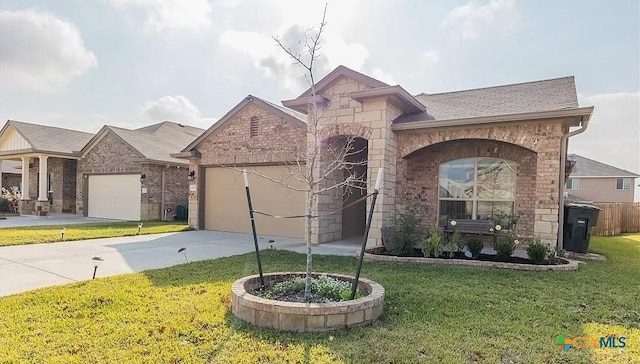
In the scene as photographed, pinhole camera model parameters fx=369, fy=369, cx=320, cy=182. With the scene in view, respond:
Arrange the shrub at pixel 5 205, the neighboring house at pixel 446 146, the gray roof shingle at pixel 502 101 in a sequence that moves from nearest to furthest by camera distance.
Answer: the neighboring house at pixel 446 146
the gray roof shingle at pixel 502 101
the shrub at pixel 5 205

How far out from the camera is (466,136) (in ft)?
29.6

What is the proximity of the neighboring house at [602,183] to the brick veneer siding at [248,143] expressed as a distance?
85.5 ft

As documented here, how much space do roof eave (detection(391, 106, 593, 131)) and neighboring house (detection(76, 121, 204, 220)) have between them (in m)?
12.3

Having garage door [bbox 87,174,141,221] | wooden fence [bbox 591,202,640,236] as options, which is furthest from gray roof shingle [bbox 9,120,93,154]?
wooden fence [bbox 591,202,640,236]

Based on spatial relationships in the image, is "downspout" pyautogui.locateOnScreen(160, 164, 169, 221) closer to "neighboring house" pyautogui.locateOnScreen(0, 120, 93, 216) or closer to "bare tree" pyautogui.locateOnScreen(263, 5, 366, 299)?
"neighboring house" pyautogui.locateOnScreen(0, 120, 93, 216)

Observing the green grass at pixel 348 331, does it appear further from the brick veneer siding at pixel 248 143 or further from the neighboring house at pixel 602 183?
the neighboring house at pixel 602 183

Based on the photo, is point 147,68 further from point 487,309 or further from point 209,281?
point 487,309

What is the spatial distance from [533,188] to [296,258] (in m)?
6.24

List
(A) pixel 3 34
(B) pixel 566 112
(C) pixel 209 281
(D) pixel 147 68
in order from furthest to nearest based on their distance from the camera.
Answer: (D) pixel 147 68
(A) pixel 3 34
(B) pixel 566 112
(C) pixel 209 281

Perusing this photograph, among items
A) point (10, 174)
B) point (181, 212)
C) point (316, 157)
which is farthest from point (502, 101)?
point (10, 174)

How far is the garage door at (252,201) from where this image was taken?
12125 mm

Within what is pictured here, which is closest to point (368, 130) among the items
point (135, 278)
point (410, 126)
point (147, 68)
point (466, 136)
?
point (410, 126)

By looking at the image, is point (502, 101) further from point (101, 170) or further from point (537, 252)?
point (101, 170)

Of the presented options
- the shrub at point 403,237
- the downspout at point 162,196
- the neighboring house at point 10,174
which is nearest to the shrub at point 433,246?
the shrub at point 403,237
